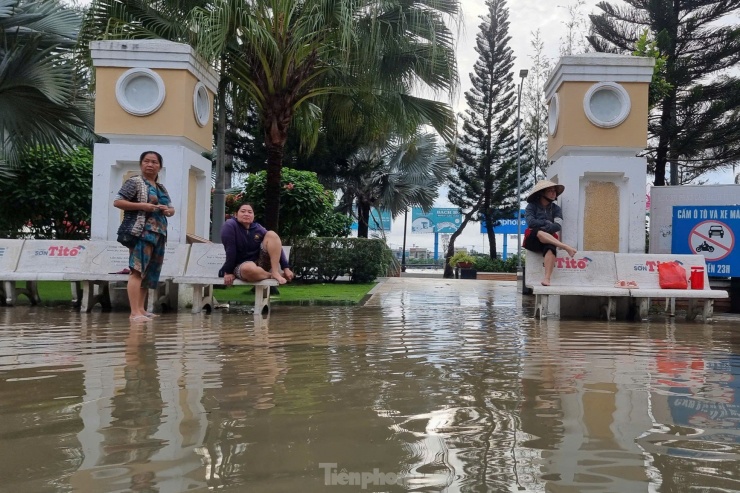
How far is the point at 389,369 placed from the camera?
444cm

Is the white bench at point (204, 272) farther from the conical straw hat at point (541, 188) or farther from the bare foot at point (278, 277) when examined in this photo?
the conical straw hat at point (541, 188)

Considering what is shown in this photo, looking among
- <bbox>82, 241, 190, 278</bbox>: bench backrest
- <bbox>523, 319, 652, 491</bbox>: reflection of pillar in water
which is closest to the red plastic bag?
<bbox>523, 319, 652, 491</bbox>: reflection of pillar in water

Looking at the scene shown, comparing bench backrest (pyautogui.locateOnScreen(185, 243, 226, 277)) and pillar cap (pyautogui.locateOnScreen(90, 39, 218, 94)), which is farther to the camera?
pillar cap (pyautogui.locateOnScreen(90, 39, 218, 94))

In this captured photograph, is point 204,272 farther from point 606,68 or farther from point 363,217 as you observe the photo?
point 363,217

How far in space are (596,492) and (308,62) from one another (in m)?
10.2

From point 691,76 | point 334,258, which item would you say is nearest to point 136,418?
point 334,258

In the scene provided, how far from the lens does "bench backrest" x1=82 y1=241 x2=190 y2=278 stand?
8.77 metres

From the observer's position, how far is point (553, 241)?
330 inches

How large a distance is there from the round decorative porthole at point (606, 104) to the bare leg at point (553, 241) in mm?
1975

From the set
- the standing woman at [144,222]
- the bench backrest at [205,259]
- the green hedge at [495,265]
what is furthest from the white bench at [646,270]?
the green hedge at [495,265]

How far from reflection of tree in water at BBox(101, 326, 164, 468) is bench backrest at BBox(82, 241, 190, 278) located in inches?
169

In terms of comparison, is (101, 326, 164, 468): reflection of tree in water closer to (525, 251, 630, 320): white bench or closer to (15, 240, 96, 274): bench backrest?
(15, 240, 96, 274): bench backrest

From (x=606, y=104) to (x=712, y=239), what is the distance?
2.53 meters

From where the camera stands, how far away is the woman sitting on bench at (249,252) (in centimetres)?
805
